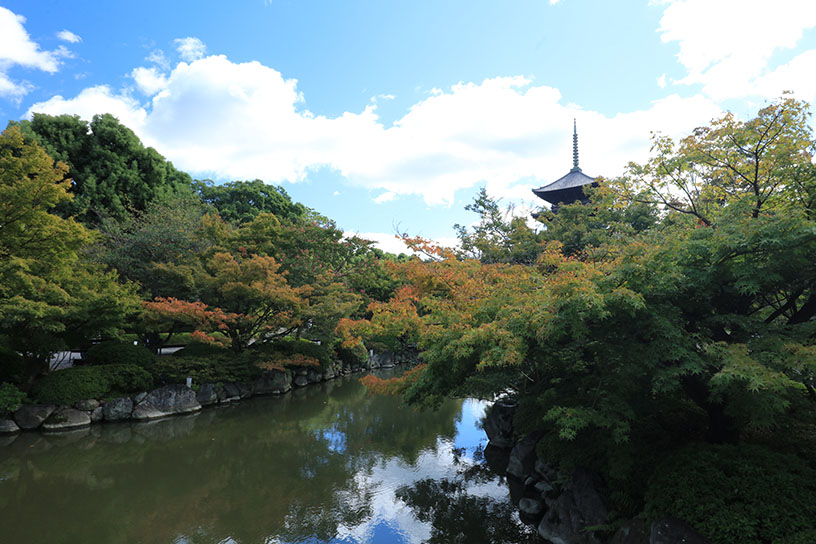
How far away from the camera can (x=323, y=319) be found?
14.4m

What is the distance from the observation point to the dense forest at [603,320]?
12.8 ft

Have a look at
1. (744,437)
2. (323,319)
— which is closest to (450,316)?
(744,437)

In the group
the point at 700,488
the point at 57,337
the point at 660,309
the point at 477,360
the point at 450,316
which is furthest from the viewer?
the point at 57,337

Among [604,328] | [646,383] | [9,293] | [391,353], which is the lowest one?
[391,353]

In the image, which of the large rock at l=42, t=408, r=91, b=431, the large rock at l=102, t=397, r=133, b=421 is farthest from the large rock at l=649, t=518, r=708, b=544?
the large rock at l=42, t=408, r=91, b=431

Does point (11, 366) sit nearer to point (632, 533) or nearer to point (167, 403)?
point (167, 403)

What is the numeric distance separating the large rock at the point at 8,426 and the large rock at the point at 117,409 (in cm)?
162

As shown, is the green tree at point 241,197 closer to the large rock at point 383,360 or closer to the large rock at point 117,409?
the large rock at point 383,360

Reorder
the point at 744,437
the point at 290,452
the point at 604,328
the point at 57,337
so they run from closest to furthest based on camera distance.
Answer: the point at 604,328 < the point at 744,437 < the point at 290,452 < the point at 57,337

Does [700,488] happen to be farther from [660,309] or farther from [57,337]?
[57,337]

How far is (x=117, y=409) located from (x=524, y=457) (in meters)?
10.1

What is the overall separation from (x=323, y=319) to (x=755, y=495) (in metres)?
12.3

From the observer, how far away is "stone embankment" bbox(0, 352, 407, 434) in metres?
9.66

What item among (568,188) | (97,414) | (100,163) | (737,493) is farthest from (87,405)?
(568,188)
